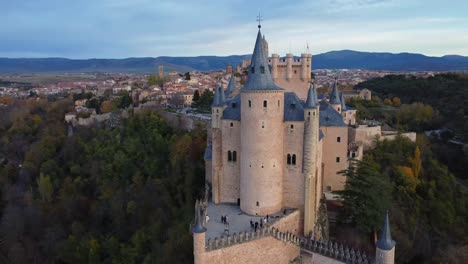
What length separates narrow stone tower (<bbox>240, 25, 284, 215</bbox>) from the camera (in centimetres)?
2344

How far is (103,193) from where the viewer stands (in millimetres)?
40906

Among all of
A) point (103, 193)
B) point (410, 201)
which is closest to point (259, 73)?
point (410, 201)

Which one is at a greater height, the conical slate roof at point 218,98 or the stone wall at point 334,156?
the conical slate roof at point 218,98

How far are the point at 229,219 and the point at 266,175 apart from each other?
333 centimetres

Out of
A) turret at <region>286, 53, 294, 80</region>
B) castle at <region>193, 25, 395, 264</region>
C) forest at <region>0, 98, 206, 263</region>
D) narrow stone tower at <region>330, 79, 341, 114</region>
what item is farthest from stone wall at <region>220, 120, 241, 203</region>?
narrow stone tower at <region>330, 79, 341, 114</region>

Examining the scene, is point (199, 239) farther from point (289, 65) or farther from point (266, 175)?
point (289, 65)

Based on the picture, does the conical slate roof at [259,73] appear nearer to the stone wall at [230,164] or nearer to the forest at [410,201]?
the stone wall at [230,164]

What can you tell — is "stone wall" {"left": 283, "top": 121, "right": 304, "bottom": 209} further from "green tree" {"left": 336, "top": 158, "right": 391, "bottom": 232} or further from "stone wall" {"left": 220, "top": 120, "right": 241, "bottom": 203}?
"green tree" {"left": 336, "top": 158, "right": 391, "bottom": 232}

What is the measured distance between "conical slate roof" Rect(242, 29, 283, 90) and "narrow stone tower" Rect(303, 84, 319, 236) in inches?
88.1

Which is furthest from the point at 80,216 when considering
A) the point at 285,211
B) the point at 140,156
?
the point at 285,211

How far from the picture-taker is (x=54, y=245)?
3656 centimetres

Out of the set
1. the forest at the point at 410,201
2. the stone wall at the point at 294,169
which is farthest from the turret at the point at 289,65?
the forest at the point at 410,201

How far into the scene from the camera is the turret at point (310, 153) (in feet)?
77.9

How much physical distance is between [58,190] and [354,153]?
33.0 metres
